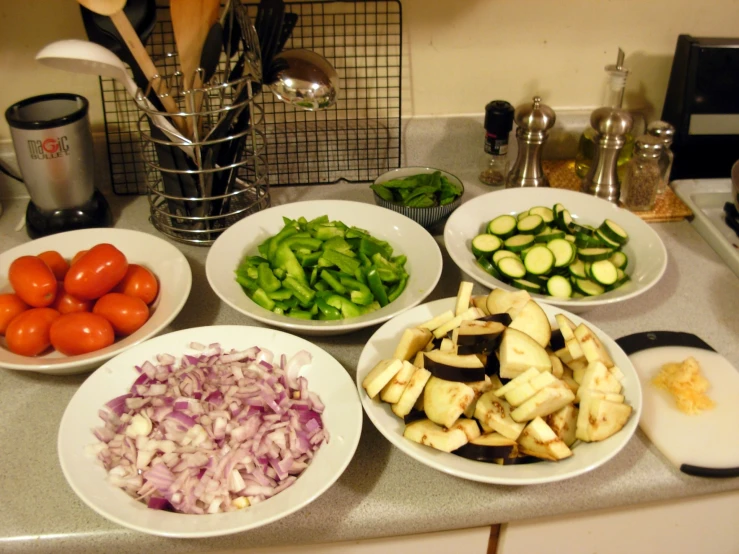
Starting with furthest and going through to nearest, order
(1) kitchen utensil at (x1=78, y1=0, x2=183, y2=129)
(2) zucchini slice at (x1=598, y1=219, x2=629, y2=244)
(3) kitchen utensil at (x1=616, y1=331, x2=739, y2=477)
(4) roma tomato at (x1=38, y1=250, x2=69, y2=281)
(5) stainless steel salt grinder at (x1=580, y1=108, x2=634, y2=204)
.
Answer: (5) stainless steel salt grinder at (x1=580, y1=108, x2=634, y2=204) → (2) zucchini slice at (x1=598, y1=219, x2=629, y2=244) → (4) roma tomato at (x1=38, y1=250, x2=69, y2=281) → (1) kitchen utensil at (x1=78, y1=0, x2=183, y2=129) → (3) kitchen utensil at (x1=616, y1=331, x2=739, y2=477)

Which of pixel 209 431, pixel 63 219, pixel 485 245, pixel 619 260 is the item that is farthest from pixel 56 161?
pixel 619 260

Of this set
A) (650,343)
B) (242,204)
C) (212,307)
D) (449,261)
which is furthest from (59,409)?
(650,343)

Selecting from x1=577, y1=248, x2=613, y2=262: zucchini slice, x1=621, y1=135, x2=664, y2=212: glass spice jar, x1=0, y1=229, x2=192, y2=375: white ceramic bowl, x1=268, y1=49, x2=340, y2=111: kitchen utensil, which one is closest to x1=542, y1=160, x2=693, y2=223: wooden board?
x1=621, y1=135, x2=664, y2=212: glass spice jar

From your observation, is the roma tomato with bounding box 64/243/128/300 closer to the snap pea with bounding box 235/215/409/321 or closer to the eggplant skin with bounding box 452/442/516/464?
the snap pea with bounding box 235/215/409/321

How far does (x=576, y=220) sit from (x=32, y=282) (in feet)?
3.08

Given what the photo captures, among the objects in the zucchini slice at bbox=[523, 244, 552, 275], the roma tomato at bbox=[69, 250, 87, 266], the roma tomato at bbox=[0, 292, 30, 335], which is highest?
the roma tomato at bbox=[69, 250, 87, 266]

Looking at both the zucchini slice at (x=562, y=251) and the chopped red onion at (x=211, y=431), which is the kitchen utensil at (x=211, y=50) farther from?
the zucchini slice at (x=562, y=251)

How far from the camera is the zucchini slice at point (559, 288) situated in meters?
1.04

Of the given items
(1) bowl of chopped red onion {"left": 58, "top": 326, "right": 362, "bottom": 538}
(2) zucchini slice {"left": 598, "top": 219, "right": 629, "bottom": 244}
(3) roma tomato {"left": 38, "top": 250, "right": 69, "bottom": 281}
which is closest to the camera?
(1) bowl of chopped red onion {"left": 58, "top": 326, "right": 362, "bottom": 538}

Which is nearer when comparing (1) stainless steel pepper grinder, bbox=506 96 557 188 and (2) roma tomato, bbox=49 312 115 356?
(2) roma tomato, bbox=49 312 115 356

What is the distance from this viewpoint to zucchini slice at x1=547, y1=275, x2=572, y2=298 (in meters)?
1.04

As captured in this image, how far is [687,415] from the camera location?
0.87 meters

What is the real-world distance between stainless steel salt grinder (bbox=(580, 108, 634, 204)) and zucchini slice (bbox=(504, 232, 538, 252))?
27cm

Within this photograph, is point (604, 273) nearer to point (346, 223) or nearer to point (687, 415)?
point (687, 415)
